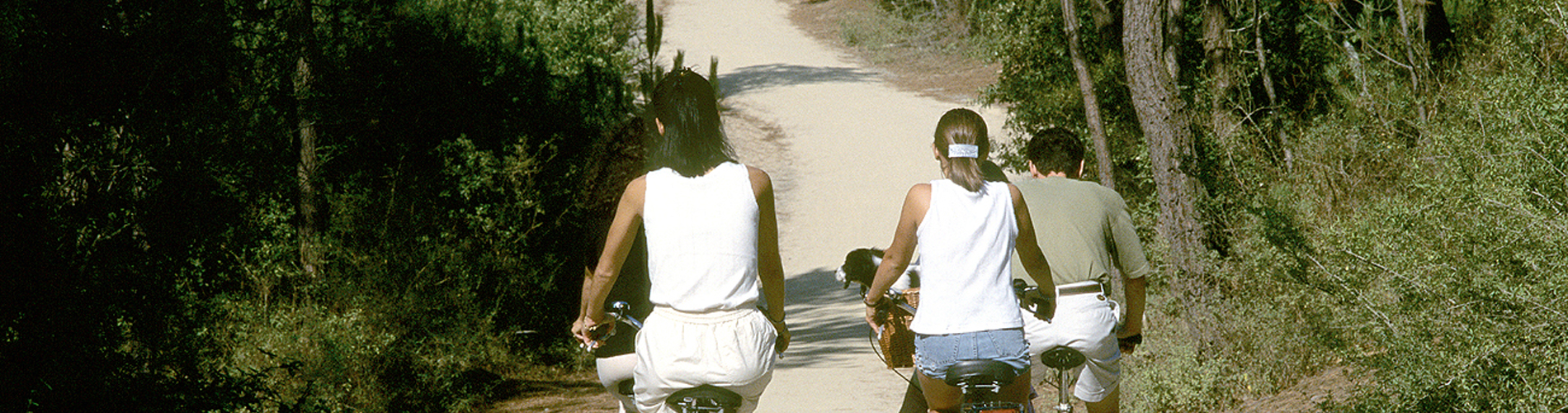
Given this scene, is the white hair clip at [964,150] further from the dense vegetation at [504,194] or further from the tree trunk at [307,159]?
the tree trunk at [307,159]

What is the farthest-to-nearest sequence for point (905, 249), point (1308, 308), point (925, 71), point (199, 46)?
point (925, 71) → point (1308, 308) → point (199, 46) → point (905, 249)

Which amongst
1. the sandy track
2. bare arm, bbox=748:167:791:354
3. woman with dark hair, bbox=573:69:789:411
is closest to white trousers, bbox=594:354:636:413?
woman with dark hair, bbox=573:69:789:411

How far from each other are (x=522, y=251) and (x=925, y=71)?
25.8 meters

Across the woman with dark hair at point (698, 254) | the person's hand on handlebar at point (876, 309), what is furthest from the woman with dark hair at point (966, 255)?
the woman with dark hair at point (698, 254)

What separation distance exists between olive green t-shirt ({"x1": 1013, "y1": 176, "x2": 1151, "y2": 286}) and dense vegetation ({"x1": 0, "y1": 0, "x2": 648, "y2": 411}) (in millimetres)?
1642

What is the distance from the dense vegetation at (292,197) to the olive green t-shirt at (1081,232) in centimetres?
164

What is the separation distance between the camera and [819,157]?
2759cm

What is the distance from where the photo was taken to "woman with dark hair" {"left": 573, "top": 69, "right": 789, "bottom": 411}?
3.93 meters

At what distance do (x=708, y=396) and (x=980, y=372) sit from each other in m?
0.91

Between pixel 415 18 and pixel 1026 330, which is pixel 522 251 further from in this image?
pixel 1026 330

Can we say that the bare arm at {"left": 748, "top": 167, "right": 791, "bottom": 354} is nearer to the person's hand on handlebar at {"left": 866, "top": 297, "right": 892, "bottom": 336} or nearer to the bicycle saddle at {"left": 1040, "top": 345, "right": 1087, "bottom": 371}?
the person's hand on handlebar at {"left": 866, "top": 297, "right": 892, "bottom": 336}

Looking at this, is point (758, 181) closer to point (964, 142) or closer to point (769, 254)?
point (769, 254)

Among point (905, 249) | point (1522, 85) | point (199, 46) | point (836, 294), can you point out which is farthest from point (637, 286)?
point (836, 294)

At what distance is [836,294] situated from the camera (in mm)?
17234
